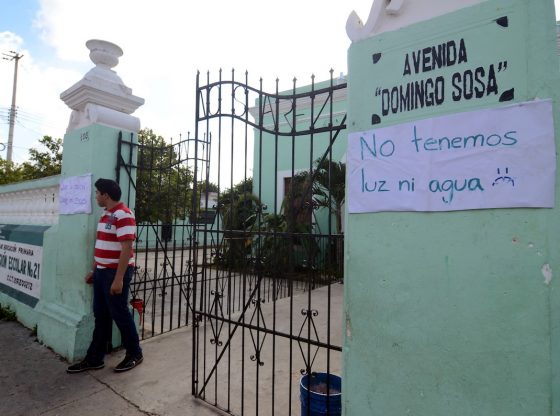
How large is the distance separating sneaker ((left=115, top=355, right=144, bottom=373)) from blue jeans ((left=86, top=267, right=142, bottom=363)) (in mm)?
43

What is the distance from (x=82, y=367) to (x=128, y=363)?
457 mm

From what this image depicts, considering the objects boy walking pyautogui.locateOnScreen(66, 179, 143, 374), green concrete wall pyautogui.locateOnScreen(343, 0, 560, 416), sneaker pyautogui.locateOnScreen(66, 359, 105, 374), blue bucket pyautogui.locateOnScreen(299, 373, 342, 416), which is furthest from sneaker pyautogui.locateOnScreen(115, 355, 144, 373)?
green concrete wall pyautogui.locateOnScreen(343, 0, 560, 416)

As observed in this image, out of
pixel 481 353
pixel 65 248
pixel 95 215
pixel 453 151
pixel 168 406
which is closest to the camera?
pixel 481 353

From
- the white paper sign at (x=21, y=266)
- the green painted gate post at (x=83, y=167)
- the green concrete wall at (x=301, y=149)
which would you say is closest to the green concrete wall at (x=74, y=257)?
the green painted gate post at (x=83, y=167)

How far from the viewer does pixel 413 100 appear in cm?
181

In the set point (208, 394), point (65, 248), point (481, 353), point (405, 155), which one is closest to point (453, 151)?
point (405, 155)

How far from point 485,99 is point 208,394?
3.12m

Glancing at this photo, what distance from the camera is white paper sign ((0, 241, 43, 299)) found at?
15.2ft

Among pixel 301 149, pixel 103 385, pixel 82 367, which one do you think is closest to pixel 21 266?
pixel 82 367

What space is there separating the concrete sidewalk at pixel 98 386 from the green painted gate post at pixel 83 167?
11.4 inches

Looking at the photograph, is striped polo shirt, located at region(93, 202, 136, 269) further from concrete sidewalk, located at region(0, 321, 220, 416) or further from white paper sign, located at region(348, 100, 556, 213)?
white paper sign, located at region(348, 100, 556, 213)

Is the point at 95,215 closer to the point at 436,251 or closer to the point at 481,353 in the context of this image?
the point at 436,251

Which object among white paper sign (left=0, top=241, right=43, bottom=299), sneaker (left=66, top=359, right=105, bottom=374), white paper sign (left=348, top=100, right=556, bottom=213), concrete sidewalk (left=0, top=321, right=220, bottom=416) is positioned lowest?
concrete sidewalk (left=0, top=321, right=220, bottom=416)

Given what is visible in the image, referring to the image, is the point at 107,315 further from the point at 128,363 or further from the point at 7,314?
the point at 7,314
